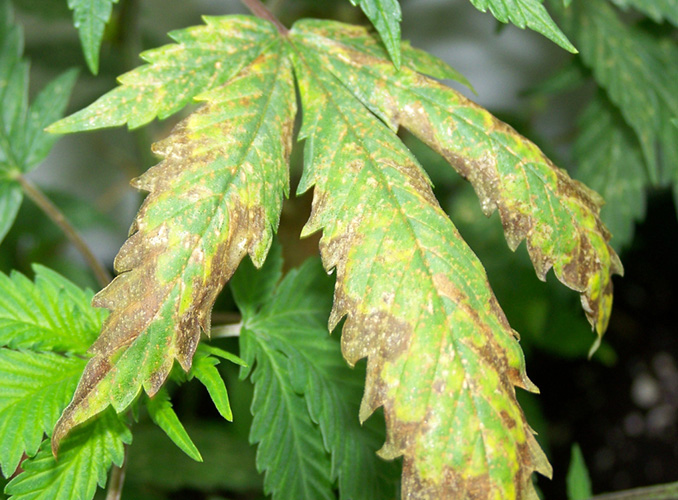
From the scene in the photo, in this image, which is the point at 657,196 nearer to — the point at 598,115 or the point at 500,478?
the point at 598,115

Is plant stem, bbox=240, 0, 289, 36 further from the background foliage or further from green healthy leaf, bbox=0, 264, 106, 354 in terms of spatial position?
green healthy leaf, bbox=0, 264, 106, 354

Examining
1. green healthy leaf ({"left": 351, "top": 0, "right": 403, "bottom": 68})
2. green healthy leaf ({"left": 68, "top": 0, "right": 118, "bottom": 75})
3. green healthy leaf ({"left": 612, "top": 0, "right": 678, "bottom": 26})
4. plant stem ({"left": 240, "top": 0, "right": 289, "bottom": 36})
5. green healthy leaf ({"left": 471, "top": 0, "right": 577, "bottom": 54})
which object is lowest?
green healthy leaf ({"left": 68, "top": 0, "right": 118, "bottom": 75})

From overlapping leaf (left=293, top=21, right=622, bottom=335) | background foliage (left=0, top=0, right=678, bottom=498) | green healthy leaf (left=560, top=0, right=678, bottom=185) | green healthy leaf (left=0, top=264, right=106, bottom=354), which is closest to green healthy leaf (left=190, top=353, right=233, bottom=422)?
background foliage (left=0, top=0, right=678, bottom=498)

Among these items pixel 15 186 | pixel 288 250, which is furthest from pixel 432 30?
pixel 15 186

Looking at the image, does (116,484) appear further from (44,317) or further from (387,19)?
(387,19)

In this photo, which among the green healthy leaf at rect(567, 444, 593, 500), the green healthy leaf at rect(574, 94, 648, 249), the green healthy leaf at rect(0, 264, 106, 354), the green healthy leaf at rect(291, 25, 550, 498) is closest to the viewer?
the green healthy leaf at rect(291, 25, 550, 498)

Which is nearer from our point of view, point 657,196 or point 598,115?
point 598,115
